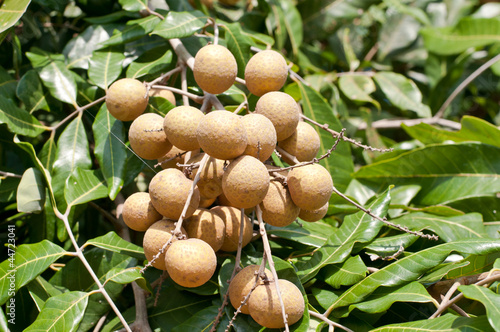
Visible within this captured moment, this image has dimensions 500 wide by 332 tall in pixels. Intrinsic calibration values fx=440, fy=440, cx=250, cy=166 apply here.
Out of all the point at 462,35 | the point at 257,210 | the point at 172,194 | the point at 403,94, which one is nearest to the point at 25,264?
the point at 172,194

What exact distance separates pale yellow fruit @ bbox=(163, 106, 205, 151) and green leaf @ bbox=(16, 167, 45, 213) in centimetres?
40

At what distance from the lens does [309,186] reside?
0.78 m

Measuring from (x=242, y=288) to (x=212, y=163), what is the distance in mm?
227

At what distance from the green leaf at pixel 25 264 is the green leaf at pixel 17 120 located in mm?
292

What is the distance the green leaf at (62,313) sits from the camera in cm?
82

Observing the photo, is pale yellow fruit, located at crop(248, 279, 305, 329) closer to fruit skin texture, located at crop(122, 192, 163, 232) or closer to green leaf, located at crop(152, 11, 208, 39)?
fruit skin texture, located at crop(122, 192, 163, 232)

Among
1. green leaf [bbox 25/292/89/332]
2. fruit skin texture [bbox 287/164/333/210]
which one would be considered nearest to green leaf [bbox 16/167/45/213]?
green leaf [bbox 25/292/89/332]

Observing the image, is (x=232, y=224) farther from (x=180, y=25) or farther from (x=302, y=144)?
(x=180, y=25)

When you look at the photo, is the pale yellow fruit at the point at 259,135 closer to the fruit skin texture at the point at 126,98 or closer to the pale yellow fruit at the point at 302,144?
the pale yellow fruit at the point at 302,144

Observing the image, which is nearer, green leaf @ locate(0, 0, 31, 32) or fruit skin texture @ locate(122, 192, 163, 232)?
fruit skin texture @ locate(122, 192, 163, 232)

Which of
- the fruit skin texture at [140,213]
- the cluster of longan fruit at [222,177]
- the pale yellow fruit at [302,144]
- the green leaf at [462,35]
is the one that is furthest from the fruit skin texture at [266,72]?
the green leaf at [462,35]

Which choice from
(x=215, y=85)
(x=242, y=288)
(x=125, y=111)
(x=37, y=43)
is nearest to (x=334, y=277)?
(x=242, y=288)

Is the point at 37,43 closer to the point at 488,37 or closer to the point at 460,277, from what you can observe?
the point at 460,277

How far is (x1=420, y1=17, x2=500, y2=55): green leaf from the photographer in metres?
1.69
